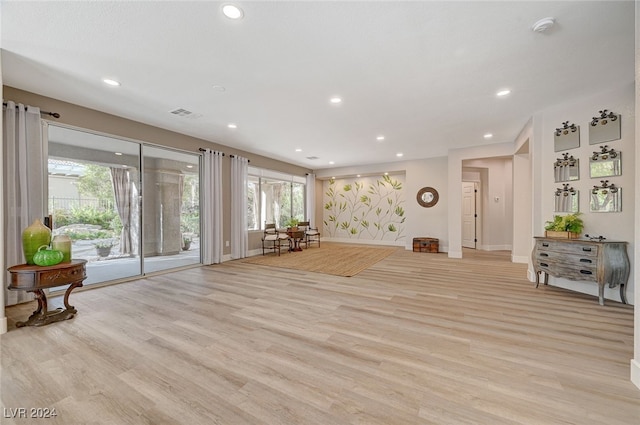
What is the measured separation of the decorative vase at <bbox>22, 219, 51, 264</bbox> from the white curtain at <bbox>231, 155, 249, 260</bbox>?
3547 mm

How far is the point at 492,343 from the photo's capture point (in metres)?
2.20

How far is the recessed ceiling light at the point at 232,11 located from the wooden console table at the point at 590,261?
4696 millimetres

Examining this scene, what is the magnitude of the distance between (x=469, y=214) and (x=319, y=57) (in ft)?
24.5

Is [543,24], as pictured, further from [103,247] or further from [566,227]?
[103,247]

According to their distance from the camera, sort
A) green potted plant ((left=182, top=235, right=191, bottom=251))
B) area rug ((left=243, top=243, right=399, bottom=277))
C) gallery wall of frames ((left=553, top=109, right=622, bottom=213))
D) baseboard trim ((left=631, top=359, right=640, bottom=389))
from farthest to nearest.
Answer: green potted plant ((left=182, top=235, right=191, bottom=251)) → area rug ((left=243, top=243, right=399, bottom=277)) → gallery wall of frames ((left=553, top=109, right=622, bottom=213)) → baseboard trim ((left=631, top=359, right=640, bottom=389))

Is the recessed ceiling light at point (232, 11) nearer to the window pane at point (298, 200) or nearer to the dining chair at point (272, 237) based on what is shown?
the dining chair at point (272, 237)

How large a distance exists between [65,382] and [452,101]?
496 centimetres

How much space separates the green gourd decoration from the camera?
2.64m

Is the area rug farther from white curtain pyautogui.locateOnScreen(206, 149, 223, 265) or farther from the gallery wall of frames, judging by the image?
the gallery wall of frames

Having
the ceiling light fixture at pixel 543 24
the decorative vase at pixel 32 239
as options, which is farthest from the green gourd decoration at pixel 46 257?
the ceiling light fixture at pixel 543 24

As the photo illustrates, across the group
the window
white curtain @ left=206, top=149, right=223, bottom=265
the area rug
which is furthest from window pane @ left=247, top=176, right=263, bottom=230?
white curtain @ left=206, top=149, right=223, bottom=265

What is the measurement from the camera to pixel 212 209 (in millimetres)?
5629

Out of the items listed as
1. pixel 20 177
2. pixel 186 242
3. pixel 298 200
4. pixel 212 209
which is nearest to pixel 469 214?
pixel 298 200

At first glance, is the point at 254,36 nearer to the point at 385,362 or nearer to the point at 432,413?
the point at 385,362
